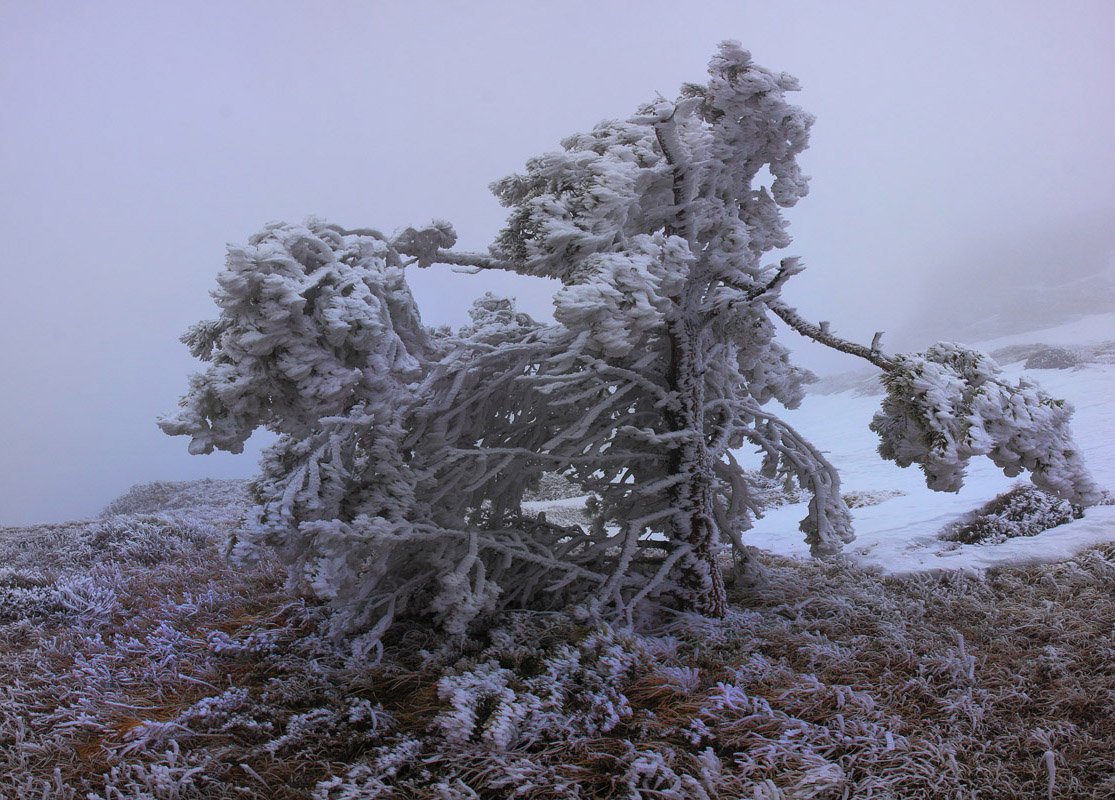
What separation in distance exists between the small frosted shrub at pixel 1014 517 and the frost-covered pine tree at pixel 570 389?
103 inches

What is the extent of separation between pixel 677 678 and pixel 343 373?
2422 millimetres

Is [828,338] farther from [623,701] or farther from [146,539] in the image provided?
[146,539]

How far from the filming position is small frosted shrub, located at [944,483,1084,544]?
6.28 meters

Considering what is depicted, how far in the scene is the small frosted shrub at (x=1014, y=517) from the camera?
6.28 m

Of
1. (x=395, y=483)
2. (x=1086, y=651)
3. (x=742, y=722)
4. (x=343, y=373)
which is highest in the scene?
(x=343, y=373)

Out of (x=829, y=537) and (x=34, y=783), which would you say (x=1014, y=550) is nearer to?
(x=829, y=537)

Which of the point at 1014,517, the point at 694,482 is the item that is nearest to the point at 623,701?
the point at 694,482

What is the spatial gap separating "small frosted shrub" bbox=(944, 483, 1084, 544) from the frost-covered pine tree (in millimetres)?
2617

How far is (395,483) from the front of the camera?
3820 mm

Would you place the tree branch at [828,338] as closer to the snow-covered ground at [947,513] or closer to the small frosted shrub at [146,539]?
the snow-covered ground at [947,513]

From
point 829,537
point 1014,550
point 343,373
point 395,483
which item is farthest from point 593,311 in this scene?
point 1014,550

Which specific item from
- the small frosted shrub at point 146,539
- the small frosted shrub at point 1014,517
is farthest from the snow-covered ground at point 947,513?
the small frosted shrub at point 146,539

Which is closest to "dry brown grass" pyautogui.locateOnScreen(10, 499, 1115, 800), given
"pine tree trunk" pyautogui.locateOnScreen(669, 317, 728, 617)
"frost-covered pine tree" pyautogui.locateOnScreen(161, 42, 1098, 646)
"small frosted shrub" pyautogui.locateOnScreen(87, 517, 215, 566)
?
"pine tree trunk" pyautogui.locateOnScreen(669, 317, 728, 617)

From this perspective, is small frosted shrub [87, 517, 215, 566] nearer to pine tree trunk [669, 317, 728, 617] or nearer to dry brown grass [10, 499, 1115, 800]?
dry brown grass [10, 499, 1115, 800]
